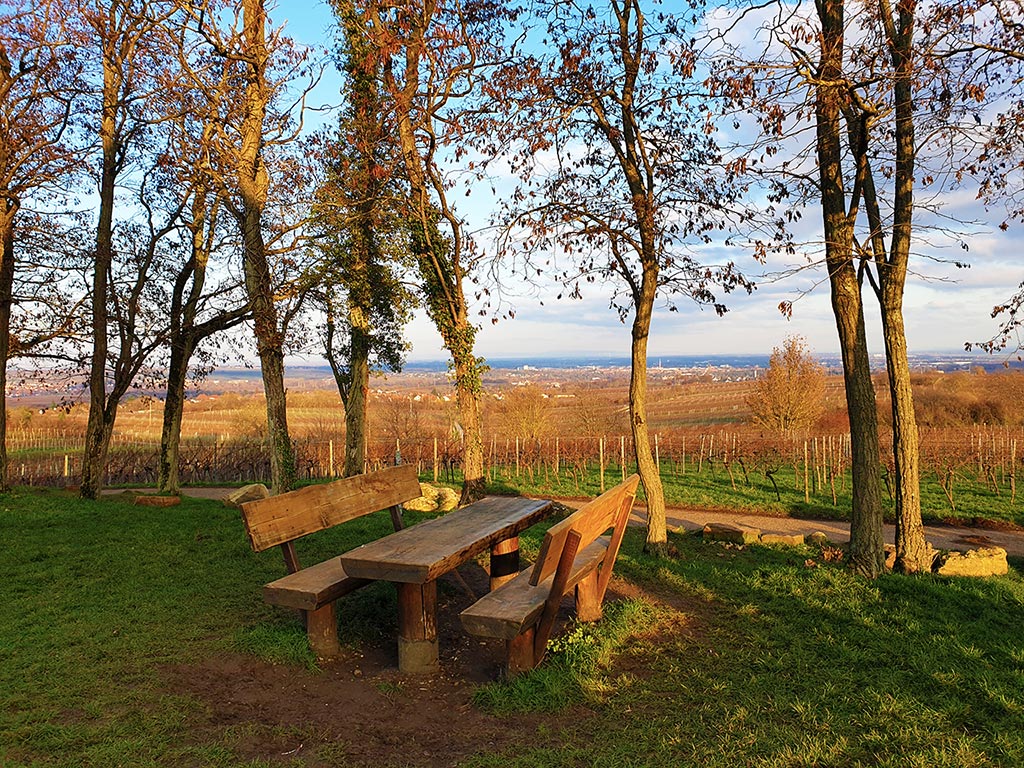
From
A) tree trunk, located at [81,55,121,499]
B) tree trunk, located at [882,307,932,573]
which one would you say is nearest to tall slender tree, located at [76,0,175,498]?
tree trunk, located at [81,55,121,499]

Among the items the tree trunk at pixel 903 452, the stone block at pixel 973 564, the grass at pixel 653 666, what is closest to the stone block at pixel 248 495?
the grass at pixel 653 666

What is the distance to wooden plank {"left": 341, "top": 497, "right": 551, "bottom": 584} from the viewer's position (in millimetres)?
3838

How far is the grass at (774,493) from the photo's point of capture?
14008 mm

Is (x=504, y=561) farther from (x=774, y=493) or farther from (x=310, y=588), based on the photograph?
(x=774, y=493)

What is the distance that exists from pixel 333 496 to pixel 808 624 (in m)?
3.39

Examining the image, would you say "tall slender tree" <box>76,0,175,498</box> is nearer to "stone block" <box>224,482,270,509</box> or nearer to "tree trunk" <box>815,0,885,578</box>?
"stone block" <box>224,482,270,509</box>

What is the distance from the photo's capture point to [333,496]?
5.05 metres

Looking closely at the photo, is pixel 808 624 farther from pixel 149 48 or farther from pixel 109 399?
pixel 149 48

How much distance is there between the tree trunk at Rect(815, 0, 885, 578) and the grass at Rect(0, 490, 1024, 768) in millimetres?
452

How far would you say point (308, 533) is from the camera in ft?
15.6

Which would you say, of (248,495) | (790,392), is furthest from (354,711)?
(790,392)

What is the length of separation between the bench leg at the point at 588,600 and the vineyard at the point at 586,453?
570 centimetres

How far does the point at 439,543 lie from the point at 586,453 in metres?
19.1

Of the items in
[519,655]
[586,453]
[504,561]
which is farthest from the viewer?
[586,453]
